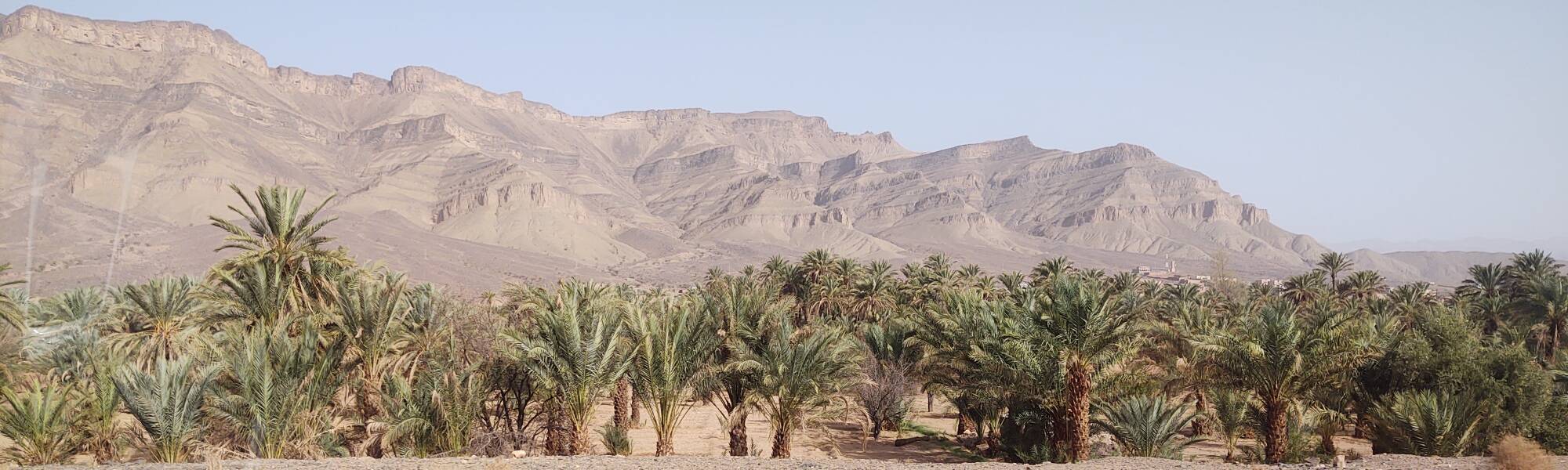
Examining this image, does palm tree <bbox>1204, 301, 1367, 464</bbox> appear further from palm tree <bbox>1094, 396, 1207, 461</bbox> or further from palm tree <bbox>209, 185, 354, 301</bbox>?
palm tree <bbox>209, 185, 354, 301</bbox>

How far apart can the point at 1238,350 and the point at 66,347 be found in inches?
1171

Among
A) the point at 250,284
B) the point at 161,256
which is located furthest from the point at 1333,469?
the point at 161,256

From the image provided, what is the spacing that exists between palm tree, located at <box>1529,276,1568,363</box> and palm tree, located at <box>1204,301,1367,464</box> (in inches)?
909

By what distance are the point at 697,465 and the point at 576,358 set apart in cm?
395

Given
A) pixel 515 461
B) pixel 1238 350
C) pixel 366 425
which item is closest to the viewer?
pixel 515 461

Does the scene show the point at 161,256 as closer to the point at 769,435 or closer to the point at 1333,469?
the point at 769,435

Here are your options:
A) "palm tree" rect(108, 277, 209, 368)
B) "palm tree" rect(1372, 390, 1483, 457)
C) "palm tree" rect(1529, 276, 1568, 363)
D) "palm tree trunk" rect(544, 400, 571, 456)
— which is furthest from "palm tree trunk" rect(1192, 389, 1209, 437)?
"palm tree" rect(108, 277, 209, 368)

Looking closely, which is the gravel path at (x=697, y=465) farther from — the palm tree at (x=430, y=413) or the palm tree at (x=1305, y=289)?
the palm tree at (x=1305, y=289)

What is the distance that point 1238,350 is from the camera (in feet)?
58.6

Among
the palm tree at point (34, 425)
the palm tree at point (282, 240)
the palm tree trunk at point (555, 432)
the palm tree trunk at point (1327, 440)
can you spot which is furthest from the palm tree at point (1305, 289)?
the palm tree at point (34, 425)

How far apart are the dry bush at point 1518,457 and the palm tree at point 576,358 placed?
14.3 metres

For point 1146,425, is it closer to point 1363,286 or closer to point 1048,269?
point 1048,269

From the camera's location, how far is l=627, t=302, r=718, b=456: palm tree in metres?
16.7

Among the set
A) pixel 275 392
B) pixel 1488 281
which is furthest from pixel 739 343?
pixel 1488 281
